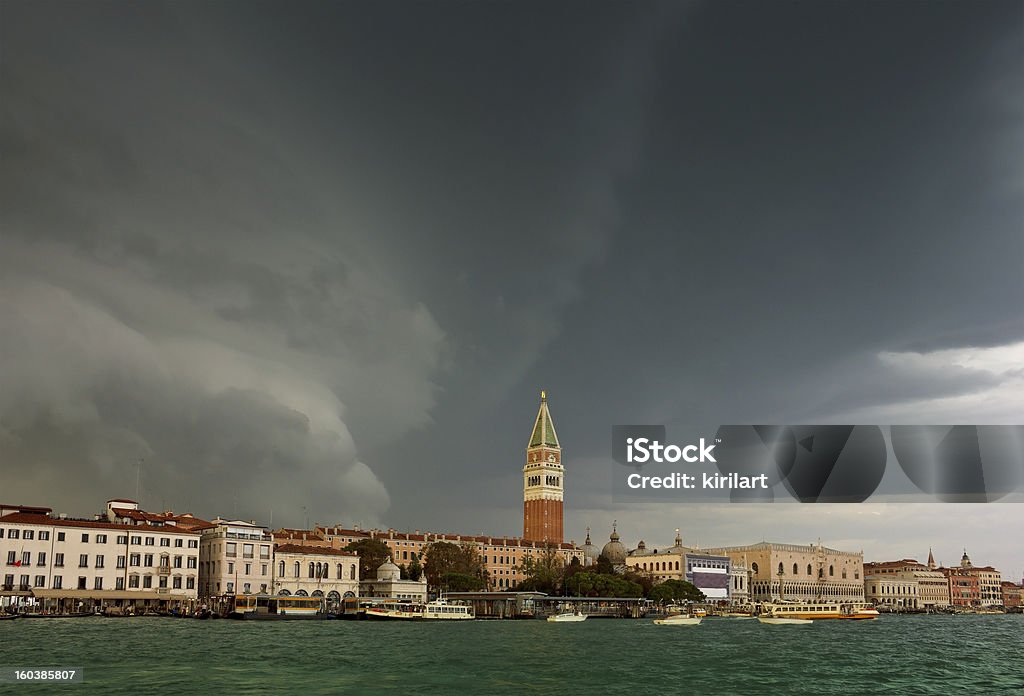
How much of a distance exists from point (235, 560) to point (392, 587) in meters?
9.81

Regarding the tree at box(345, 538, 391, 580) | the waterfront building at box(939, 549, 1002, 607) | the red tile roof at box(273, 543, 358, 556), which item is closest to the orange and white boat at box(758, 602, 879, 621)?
the tree at box(345, 538, 391, 580)

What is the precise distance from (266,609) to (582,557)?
160 ft

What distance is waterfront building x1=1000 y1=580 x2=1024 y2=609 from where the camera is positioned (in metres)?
123

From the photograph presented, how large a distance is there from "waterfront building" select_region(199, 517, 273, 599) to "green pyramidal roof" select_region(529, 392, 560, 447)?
5249 cm

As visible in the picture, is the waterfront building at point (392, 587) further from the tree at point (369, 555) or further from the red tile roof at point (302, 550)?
the tree at point (369, 555)

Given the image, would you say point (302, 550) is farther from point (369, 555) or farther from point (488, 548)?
point (488, 548)

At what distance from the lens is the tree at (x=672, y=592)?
76.2 m

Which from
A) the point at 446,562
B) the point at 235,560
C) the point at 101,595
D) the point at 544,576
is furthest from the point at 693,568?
the point at 101,595

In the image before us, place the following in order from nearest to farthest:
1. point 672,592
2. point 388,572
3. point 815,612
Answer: point 815,612 < point 388,572 < point 672,592

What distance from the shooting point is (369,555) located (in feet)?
219

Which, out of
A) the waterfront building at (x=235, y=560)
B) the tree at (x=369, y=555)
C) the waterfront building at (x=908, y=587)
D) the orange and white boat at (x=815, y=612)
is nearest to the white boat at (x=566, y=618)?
the orange and white boat at (x=815, y=612)

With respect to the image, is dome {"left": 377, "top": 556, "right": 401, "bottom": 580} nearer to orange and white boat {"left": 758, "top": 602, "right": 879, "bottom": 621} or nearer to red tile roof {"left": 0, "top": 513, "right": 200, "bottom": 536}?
red tile roof {"left": 0, "top": 513, "right": 200, "bottom": 536}

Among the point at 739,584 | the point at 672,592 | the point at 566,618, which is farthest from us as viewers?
the point at 739,584

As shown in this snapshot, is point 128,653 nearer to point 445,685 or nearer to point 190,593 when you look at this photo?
point 445,685
